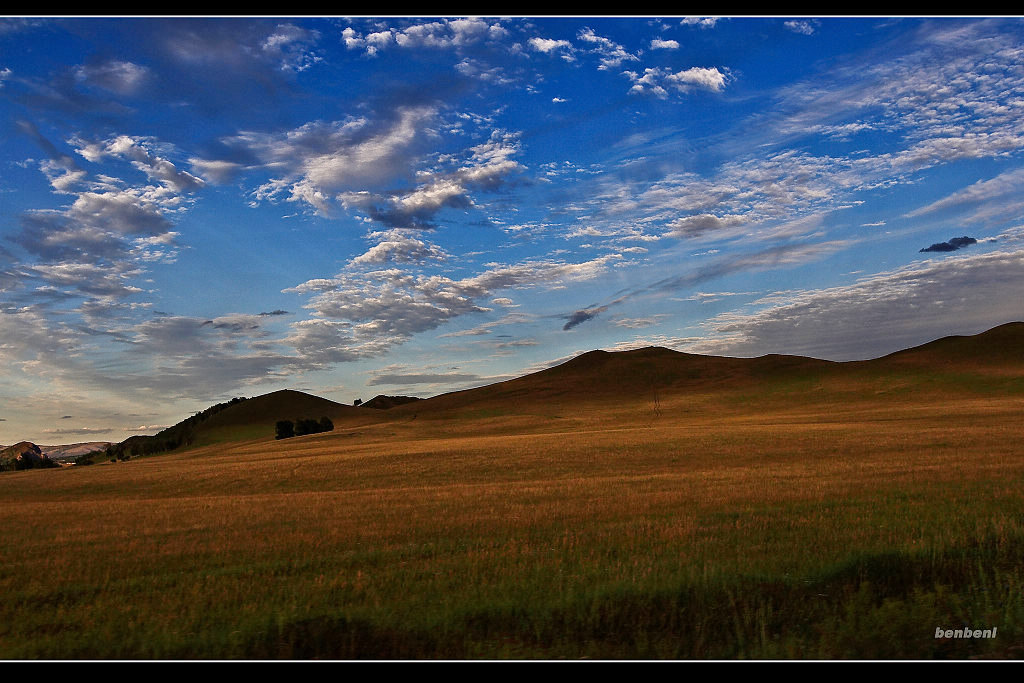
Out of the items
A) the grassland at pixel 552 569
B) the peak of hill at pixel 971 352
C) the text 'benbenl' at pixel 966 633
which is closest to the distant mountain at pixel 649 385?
the peak of hill at pixel 971 352

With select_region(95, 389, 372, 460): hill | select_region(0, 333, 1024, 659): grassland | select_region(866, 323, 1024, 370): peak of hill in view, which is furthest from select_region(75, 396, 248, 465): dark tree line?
select_region(866, 323, 1024, 370): peak of hill

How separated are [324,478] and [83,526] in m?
17.9

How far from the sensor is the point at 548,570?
36.3ft

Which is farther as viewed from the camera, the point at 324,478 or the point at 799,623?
the point at 324,478

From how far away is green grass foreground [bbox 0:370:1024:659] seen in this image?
782 cm

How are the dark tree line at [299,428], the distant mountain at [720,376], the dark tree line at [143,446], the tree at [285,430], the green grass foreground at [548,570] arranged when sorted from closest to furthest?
the green grass foreground at [548,570], the distant mountain at [720,376], the tree at [285,430], the dark tree line at [299,428], the dark tree line at [143,446]

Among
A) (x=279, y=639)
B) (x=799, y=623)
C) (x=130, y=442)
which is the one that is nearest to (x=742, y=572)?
(x=799, y=623)

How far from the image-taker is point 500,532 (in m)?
15.7

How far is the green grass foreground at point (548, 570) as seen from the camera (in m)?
7.82

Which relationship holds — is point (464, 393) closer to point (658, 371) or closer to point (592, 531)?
point (658, 371)

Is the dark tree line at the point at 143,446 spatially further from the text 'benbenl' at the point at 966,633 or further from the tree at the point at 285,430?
the text 'benbenl' at the point at 966,633

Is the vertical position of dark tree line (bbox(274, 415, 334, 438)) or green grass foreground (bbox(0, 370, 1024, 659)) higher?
dark tree line (bbox(274, 415, 334, 438))

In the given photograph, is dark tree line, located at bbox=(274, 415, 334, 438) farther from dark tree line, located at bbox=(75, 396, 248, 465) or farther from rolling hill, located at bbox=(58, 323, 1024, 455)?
dark tree line, located at bbox=(75, 396, 248, 465)

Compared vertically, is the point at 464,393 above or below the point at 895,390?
above
